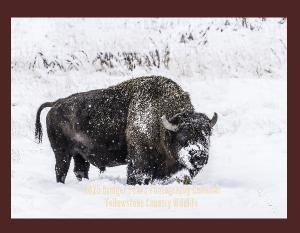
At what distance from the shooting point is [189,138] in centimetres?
764

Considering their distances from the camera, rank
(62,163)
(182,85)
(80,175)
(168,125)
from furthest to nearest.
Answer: (182,85) → (80,175) → (62,163) → (168,125)

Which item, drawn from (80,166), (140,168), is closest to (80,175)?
(80,166)

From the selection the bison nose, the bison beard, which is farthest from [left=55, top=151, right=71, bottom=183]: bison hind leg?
the bison nose

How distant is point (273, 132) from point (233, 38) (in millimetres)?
4922

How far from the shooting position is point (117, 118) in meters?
8.85

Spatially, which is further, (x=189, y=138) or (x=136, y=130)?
(x=136, y=130)

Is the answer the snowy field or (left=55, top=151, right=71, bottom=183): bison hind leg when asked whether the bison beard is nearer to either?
(left=55, top=151, right=71, bottom=183): bison hind leg

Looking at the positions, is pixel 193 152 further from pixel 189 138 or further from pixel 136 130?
pixel 136 130

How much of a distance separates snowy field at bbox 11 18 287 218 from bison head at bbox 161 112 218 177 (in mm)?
421

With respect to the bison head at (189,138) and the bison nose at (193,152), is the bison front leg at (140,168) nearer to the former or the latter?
the bison head at (189,138)

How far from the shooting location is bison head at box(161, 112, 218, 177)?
7508 millimetres

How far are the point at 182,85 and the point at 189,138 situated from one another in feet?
22.6

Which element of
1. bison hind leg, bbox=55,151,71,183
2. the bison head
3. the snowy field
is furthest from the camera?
bison hind leg, bbox=55,151,71,183

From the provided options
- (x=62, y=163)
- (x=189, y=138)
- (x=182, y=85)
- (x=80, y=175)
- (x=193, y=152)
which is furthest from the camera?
(x=182, y=85)
